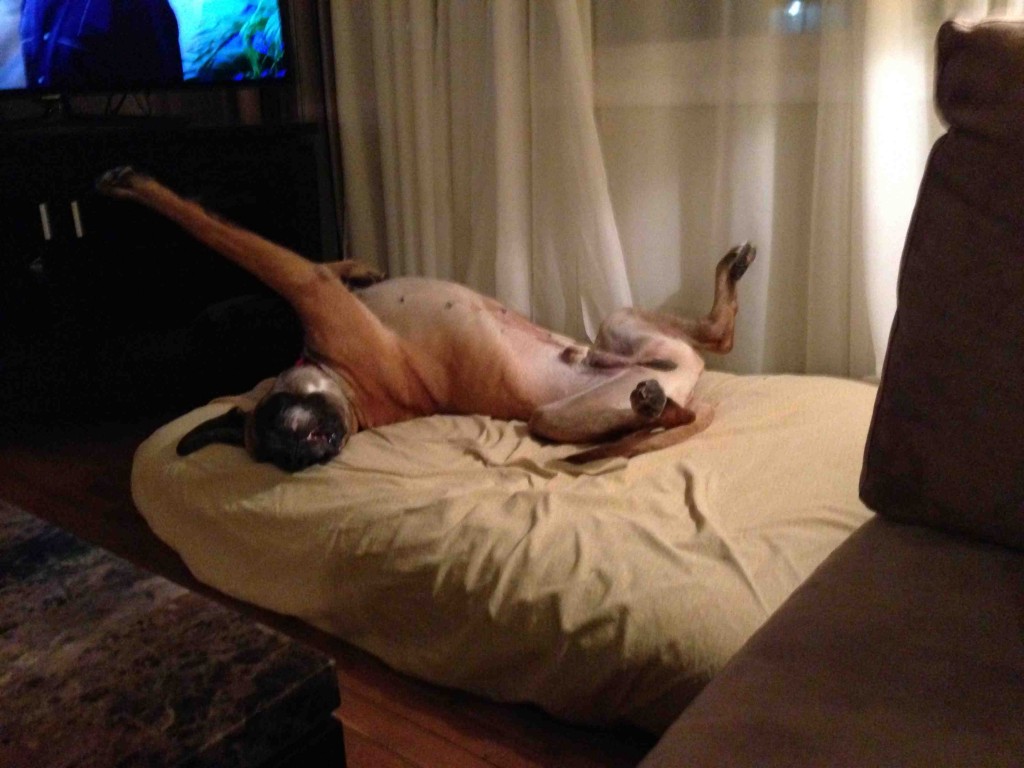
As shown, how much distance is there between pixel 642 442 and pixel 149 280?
5.26 feet

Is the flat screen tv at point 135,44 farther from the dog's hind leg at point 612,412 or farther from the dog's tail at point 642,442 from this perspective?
the dog's tail at point 642,442

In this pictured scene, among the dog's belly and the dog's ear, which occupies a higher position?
the dog's belly

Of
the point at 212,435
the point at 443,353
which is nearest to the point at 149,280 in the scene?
the point at 212,435

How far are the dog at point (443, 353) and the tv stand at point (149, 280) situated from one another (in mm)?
487

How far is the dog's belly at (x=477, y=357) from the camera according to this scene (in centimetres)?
186

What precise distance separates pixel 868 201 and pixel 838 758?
139 centimetres

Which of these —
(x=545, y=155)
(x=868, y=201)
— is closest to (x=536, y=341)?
(x=545, y=155)

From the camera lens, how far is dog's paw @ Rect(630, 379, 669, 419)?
A: 1626 mm

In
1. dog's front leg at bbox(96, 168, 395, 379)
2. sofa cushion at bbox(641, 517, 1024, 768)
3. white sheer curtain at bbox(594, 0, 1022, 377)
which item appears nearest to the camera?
sofa cushion at bbox(641, 517, 1024, 768)

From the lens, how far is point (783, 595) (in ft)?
3.90

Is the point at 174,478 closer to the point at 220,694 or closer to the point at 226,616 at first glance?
the point at 226,616

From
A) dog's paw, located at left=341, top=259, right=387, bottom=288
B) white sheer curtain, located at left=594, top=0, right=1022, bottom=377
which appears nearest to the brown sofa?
white sheer curtain, located at left=594, top=0, right=1022, bottom=377

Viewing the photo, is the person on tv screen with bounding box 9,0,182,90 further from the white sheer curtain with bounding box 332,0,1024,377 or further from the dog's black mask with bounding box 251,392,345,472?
the dog's black mask with bounding box 251,392,345,472

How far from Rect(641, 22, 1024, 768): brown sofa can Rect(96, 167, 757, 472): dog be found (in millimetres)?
800
